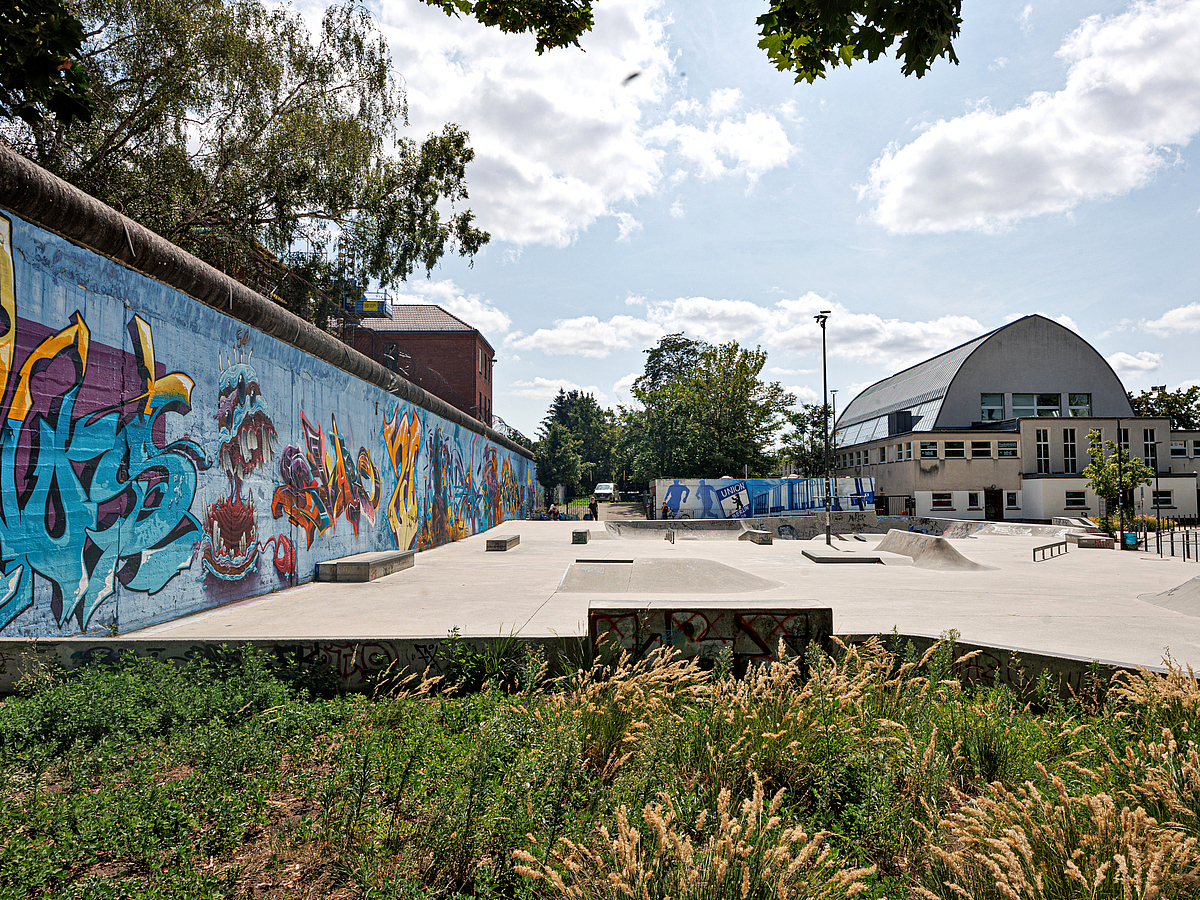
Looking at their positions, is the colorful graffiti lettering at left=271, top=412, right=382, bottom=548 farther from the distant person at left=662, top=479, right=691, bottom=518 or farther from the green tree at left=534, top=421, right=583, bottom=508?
the green tree at left=534, top=421, right=583, bottom=508

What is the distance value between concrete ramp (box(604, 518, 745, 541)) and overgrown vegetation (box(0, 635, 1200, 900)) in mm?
24608

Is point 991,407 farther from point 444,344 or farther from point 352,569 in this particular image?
point 352,569

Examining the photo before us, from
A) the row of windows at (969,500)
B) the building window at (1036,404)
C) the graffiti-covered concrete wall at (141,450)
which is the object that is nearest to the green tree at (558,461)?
the row of windows at (969,500)

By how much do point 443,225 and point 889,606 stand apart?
2059 centimetres

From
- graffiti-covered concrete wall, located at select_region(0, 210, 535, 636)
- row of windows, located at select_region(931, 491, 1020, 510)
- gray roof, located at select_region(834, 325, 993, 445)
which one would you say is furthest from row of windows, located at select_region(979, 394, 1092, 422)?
graffiti-covered concrete wall, located at select_region(0, 210, 535, 636)

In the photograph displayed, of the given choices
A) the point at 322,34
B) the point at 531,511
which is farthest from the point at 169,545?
the point at 531,511

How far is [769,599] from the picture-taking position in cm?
848

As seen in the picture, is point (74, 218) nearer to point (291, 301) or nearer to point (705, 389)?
point (291, 301)

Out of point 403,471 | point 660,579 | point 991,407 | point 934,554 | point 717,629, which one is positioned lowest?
point 934,554

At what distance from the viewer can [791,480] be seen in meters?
38.9

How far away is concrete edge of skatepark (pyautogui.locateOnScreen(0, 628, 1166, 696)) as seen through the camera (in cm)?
528

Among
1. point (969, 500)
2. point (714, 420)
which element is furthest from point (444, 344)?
point (969, 500)

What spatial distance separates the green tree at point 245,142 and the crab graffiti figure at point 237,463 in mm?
9416

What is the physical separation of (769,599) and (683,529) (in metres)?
21.9
